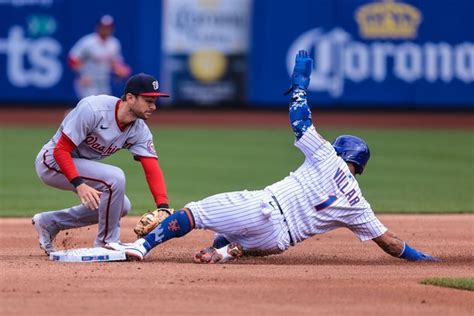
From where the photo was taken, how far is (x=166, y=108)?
77.6ft

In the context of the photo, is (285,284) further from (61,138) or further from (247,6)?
(247,6)

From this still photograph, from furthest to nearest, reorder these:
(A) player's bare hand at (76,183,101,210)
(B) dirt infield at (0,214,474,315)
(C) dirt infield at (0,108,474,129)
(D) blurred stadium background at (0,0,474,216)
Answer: (D) blurred stadium background at (0,0,474,216) → (C) dirt infield at (0,108,474,129) → (A) player's bare hand at (76,183,101,210) → (B) dirt infield at (0,214,474,315)

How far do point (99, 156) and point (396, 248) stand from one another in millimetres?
2154

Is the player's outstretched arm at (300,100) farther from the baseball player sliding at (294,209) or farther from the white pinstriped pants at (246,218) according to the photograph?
the white pinstriped pants at (246,218)

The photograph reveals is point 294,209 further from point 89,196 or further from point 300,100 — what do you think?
point 89,196

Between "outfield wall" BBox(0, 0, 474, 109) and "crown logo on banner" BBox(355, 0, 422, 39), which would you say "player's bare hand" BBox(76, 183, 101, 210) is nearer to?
"outfield wall" BBox(0, 0, 474, 109)

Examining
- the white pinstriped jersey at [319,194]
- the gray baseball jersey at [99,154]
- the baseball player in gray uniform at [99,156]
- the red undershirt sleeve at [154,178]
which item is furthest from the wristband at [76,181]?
the white pinstriped jersey at [319,194]

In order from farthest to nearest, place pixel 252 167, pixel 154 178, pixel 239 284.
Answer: pixel 252 167 → pixel 154 178 → pixel 239 284

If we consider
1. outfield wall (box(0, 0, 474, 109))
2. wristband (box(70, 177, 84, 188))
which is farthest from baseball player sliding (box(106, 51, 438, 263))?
outfield wall (box(0, 0, 474, 109))

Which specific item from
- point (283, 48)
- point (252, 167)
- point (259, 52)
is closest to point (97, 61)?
point (259, 52)

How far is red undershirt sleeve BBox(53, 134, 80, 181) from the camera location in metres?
7.34

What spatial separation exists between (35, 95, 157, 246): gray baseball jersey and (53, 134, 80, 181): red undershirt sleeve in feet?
0.16

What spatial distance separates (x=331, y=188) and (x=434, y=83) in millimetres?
16400

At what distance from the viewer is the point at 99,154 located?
783cm
